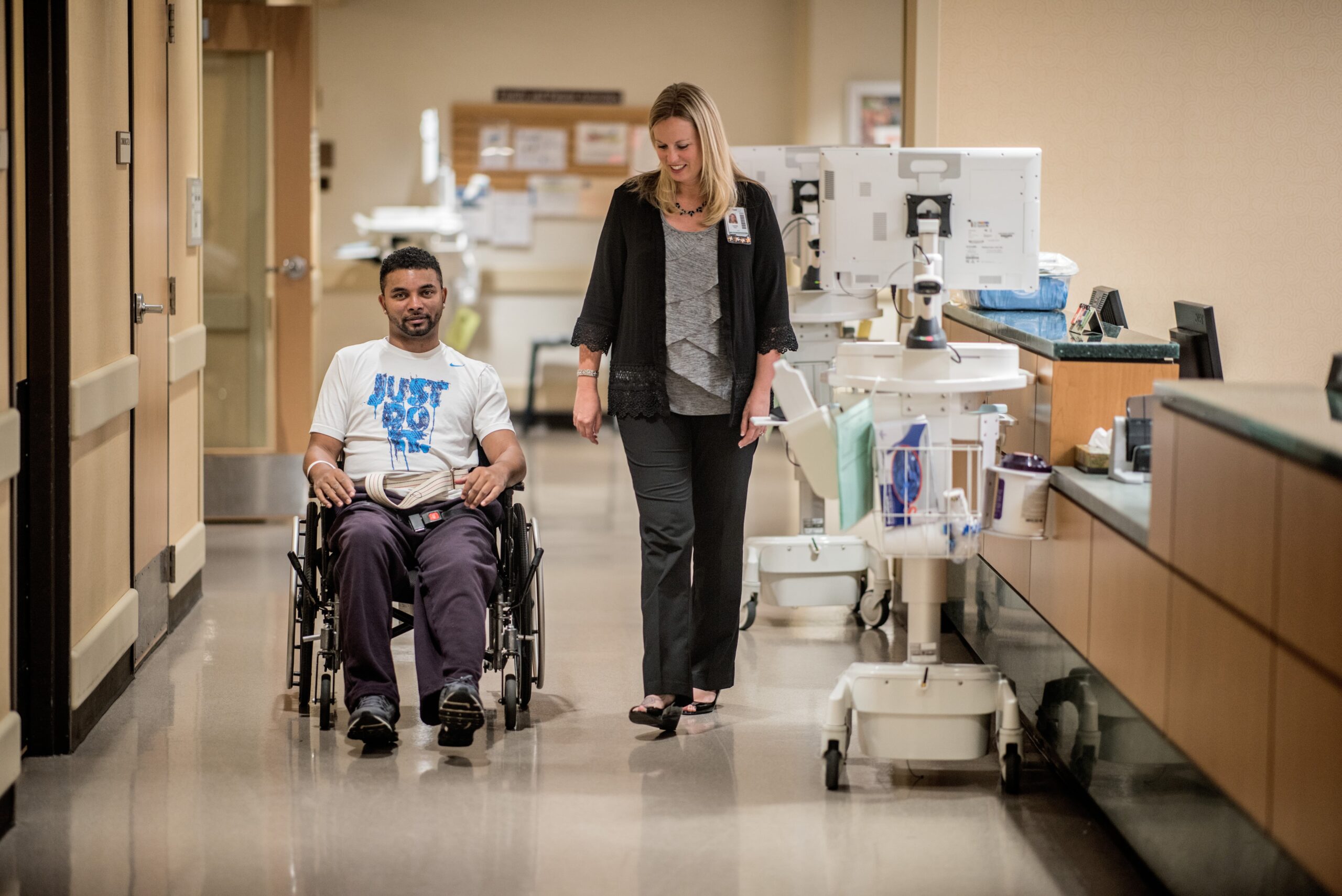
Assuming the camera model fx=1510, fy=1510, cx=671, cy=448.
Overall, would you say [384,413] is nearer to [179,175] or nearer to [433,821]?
[433,821]

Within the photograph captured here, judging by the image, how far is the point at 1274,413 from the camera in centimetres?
220

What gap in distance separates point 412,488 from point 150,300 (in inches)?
44.8

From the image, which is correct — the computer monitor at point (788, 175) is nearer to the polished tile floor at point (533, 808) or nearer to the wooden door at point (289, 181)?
the polished tile floor at point (533, 808)

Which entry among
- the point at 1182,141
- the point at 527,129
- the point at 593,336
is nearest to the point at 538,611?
the point at 593,336

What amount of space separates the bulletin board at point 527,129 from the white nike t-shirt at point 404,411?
245 inches

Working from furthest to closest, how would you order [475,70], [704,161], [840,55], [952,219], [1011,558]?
1. [475,70]
2. [840,55]
3. [952,219]
4. [1011,558]
5. [704,161]

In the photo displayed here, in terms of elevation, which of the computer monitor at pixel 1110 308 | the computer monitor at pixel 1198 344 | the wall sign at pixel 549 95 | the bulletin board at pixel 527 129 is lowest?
the computer monitor at pixel 1198 344

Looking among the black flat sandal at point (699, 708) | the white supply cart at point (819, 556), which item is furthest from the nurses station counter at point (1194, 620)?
the white supply cart at point (819, 556)

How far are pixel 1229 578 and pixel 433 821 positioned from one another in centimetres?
157

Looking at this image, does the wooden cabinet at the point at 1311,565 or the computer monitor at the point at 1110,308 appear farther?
the computer monitor at the point at 1110,308

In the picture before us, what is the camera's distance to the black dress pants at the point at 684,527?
3391 mm

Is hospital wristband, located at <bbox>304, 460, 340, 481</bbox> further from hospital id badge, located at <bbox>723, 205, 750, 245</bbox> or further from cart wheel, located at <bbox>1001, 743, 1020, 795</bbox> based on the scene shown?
cart wheel, located at <bbox>1001, 743, 1020, 795</bbox>

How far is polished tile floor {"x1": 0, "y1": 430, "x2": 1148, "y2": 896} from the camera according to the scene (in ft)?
8.82

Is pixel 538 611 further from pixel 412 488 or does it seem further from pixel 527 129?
pixel 527 129
